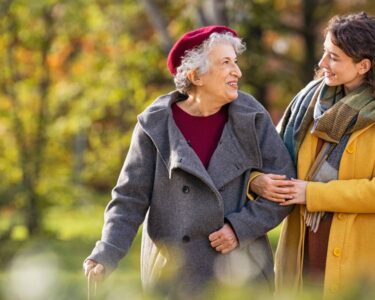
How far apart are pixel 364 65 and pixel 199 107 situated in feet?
2.23

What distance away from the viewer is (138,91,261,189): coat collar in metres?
3.70

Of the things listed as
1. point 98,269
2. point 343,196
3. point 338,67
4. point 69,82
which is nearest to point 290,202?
point 343,196

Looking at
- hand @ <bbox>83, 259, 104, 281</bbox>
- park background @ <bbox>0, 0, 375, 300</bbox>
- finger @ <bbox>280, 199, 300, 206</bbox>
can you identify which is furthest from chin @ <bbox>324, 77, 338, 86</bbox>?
park background @ <bbox>0, 0, 375, 300</bbox>

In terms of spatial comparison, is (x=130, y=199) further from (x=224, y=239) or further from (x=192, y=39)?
(x=192, y=39)

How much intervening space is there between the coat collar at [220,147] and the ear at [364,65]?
44 centimetres

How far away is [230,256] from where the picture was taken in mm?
3752

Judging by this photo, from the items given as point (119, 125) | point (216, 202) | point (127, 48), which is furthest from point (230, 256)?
point (119, 125)

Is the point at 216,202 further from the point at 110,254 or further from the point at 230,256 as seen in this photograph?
the point at 110,254

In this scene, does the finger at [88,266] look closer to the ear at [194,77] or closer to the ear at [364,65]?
the ear at [194,77]

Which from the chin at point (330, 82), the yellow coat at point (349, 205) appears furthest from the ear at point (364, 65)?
the yellow coat at point (349, 205)

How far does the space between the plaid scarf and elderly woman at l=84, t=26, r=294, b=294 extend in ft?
0.37

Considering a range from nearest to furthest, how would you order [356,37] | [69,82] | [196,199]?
[356,37] < [196,199] < [69,82]

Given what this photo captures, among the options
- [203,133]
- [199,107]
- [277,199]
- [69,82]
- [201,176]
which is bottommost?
[69,82]

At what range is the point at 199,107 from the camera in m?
3.81
